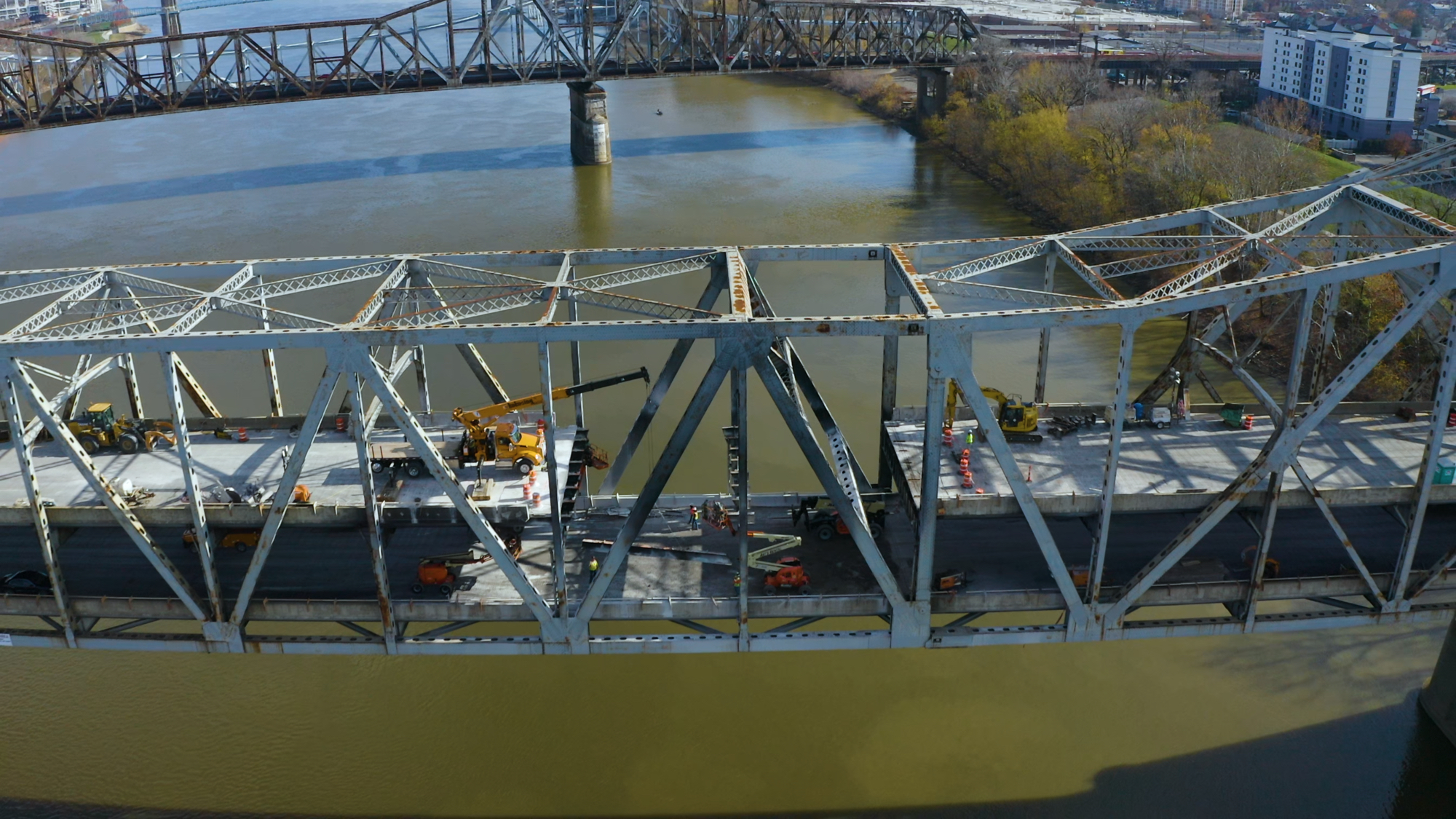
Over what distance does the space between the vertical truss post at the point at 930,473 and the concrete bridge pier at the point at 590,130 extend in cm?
6324

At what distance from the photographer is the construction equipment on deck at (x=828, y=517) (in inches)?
894

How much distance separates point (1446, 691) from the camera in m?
24.5

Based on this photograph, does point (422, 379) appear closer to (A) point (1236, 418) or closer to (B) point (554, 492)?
(B) point (554, 492)

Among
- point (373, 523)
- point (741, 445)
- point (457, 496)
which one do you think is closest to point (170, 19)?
point (373, 523)

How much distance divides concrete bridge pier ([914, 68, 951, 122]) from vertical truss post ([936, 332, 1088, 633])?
73175 mm

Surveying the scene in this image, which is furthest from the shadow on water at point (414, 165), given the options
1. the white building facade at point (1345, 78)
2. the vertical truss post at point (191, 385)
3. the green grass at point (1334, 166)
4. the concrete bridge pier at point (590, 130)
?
the vertical truss post at point (191, 385)

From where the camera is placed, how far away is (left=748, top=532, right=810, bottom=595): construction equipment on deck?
21203 millimetres

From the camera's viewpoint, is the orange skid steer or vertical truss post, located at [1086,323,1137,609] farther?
the orange skid steer

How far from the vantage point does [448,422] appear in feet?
83.7

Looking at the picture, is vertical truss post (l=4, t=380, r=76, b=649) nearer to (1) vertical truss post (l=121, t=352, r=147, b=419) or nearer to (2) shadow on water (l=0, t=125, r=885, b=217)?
(1) vertical truss post (l=121, t=352, r=147, b=419)

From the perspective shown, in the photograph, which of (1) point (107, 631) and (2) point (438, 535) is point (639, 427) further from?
(1) point (107, 631)

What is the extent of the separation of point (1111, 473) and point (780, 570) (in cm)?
575

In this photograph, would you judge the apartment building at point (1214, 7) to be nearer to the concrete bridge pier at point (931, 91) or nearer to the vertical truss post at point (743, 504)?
the concrete bridge pier at point (931, 91)

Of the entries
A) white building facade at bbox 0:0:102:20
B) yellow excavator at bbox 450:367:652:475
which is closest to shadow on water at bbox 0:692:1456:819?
yellow excavator at bbox 450:367:652:475
